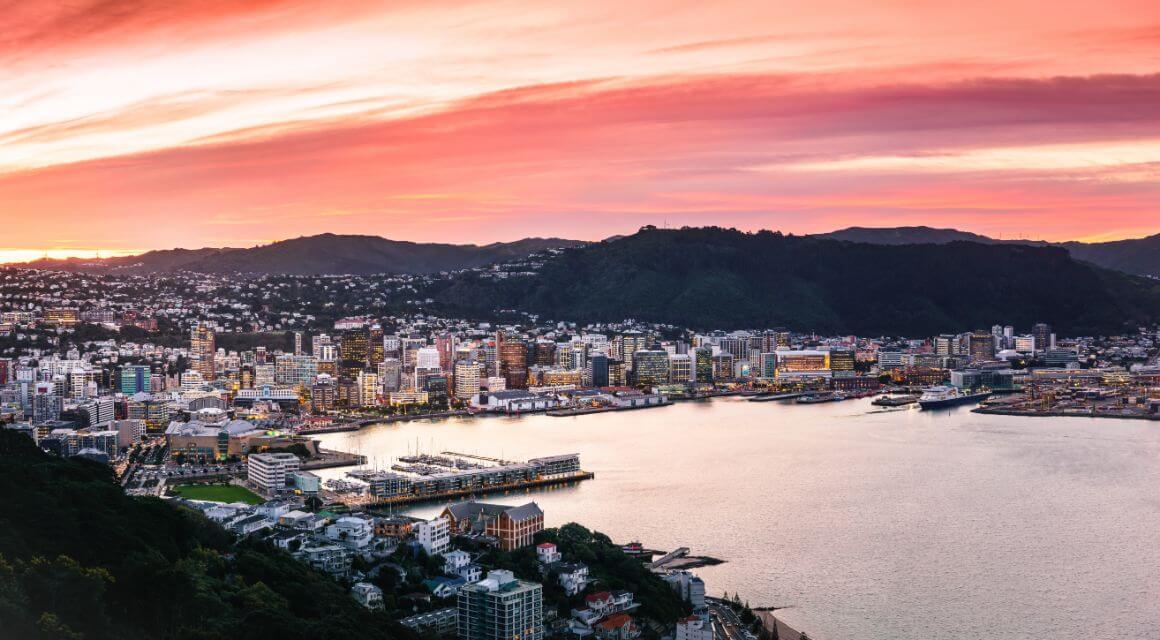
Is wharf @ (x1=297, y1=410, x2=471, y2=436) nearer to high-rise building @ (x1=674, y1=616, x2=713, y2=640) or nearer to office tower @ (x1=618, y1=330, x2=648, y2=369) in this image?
office tower @ (x1=618, y1=330, x2=648, y2=369)

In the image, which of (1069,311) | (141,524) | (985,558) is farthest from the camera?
(1069,311)

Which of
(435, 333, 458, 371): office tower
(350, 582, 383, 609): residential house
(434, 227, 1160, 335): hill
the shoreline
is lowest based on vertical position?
the shoreline

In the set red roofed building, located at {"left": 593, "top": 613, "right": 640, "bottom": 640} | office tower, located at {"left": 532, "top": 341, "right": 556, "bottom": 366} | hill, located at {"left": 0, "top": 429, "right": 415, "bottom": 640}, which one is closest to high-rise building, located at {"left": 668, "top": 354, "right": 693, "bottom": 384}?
office tower, located at {"left": 532, "top": 341, "right": 556, "bottom": 366}

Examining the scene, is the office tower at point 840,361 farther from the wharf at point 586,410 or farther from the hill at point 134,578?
the hill at point 134,578

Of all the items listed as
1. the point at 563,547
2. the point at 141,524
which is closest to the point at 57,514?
the point at 141,524

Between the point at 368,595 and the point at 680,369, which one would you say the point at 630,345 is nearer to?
the point at 680,369

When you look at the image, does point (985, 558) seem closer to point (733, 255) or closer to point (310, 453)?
point (310, 453)
